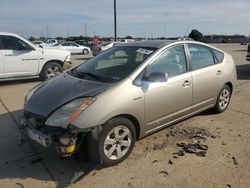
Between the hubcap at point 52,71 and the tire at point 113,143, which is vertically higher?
the hubcap at point 52,71

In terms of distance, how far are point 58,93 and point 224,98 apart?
11.5ft

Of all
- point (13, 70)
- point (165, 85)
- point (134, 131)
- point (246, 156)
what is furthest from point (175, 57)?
point (13, 70)

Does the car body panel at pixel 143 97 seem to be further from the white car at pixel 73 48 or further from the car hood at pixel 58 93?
the white car at pixel 73 48

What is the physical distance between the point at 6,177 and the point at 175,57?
297cm

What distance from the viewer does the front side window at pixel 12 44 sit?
368 inches

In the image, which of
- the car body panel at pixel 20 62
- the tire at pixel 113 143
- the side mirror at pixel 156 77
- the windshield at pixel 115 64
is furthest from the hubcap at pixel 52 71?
the tire at pixel 113 143

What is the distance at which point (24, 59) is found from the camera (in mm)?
9664

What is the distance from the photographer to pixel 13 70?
31.2 feet

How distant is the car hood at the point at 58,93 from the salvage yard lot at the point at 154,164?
2.35 feet

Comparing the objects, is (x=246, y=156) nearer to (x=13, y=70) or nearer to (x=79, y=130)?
(x=79, y=130)

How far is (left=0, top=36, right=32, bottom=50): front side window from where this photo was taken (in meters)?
9.34

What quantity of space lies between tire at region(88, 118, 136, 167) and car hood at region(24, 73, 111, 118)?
18.6 inches

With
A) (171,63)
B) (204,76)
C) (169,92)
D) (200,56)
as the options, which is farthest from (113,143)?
(200,56)

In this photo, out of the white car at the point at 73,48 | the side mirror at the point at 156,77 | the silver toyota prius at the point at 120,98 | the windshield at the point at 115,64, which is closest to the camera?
the silver toyota prius at the point at 120,98
